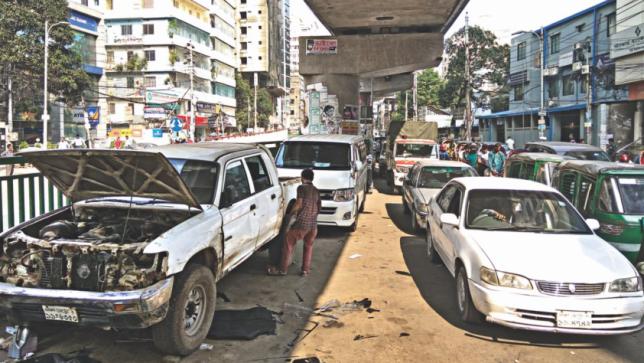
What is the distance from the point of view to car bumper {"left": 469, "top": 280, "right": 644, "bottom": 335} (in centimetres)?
443

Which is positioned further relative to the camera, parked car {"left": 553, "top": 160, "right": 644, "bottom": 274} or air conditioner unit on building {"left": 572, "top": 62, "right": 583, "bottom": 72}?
air conditioner unit on building {"left": 572, "top": 62, "right": 583, "bottom": 72}

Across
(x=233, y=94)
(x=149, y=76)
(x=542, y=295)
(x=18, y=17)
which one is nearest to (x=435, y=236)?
(x=542, y=295)

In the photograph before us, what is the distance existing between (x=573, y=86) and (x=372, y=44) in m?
23.7

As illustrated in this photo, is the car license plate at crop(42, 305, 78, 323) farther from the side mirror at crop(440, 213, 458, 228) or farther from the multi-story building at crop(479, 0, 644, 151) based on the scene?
the multi-story building at crop(479, 0, 644, 151)

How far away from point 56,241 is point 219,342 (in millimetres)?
1731

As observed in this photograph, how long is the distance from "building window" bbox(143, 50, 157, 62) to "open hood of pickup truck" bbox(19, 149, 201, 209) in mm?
58380

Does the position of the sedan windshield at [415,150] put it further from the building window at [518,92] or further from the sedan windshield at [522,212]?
the building window at [518,92]

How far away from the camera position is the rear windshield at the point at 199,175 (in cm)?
530

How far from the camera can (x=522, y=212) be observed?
6.07 meters

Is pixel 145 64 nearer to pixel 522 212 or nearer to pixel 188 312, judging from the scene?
pixel 522 212

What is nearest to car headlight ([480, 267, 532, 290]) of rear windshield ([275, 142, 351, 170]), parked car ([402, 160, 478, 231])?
rear windshield ([275, 142, 351, 170])

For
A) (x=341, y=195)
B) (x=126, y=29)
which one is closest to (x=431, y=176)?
(x=341, y=195)

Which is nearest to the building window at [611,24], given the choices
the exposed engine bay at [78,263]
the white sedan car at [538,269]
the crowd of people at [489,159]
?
the crowd of people at [489,159]

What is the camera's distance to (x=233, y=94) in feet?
259
